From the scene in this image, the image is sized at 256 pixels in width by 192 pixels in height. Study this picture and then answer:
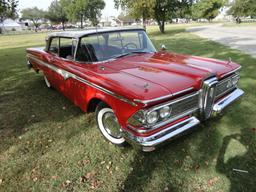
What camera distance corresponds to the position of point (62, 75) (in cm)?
457

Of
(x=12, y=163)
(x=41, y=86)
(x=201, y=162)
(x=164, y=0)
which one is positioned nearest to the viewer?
(x=201, y=162)

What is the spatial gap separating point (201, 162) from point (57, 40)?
4.01m

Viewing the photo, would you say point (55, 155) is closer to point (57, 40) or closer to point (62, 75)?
point (62, 75)

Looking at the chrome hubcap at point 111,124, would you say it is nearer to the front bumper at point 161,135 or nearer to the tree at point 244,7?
the front bumper at point 161,135

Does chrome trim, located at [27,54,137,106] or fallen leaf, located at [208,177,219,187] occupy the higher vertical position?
chrome trim, located at [27,54,137,106]

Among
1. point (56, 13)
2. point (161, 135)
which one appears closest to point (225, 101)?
point (161, 135)

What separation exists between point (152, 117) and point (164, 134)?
29 cm

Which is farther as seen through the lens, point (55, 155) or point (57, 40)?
point (57, 40)

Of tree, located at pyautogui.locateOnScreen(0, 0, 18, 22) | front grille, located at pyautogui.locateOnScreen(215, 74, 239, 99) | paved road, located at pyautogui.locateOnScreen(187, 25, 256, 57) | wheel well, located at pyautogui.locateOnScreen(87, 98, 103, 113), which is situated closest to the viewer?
front grille, located at pyautogui.locateOnScreen(215, 74, 239, 99)

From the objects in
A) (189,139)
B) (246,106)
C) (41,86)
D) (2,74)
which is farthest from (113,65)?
(2,74)

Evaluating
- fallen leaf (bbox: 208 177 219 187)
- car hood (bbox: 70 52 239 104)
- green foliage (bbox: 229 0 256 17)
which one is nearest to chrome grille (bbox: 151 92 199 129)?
car hood (bbox: 70 52 239 104)

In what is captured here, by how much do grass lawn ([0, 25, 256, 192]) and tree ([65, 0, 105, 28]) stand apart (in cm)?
5825

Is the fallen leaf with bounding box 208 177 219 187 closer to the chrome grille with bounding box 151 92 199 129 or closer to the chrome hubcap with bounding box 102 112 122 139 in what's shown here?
the chrome grille with bounding box 151 92 199 129

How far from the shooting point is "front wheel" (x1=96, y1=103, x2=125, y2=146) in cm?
348
